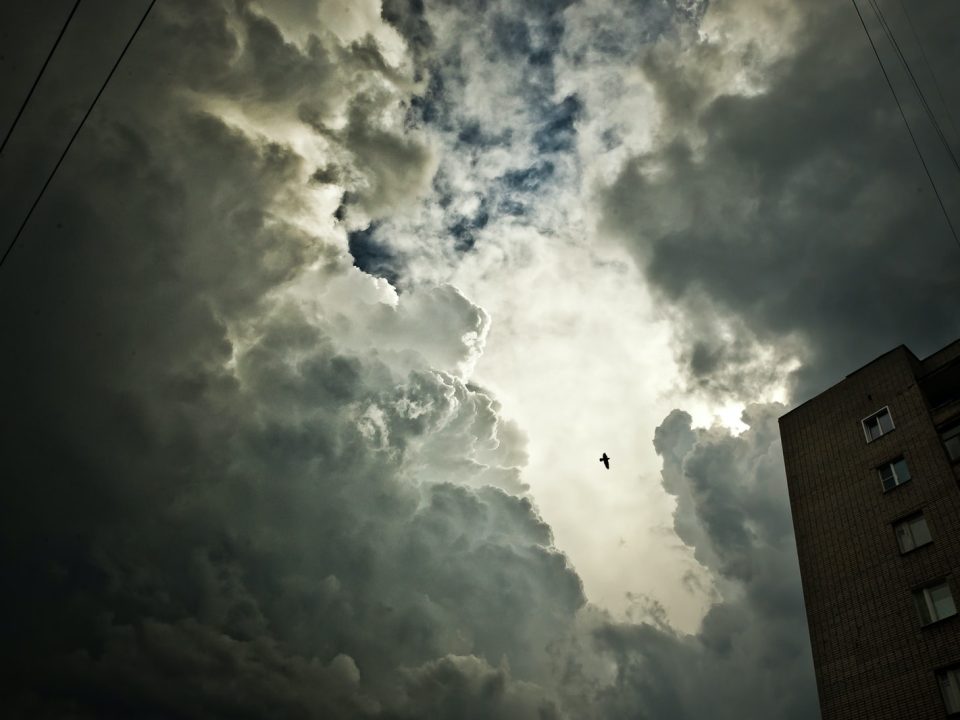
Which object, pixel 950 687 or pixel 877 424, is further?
pixel 877 424

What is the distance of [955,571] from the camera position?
22.4 m

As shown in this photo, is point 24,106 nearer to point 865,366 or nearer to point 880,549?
point 880,549

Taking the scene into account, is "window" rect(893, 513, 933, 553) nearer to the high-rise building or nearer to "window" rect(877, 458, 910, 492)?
the high-rise building

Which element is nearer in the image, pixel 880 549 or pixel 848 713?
pixel 848 713

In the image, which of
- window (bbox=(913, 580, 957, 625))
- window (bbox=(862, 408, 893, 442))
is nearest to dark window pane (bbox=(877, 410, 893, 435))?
window (bbox=(862, 408, 893, 442))

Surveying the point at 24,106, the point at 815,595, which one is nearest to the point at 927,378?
the point at 815,595

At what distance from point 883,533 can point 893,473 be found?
9.05ft

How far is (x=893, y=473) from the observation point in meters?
27.0

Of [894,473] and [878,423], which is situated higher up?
[878,423]

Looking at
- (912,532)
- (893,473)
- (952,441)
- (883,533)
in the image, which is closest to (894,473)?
(893,473)

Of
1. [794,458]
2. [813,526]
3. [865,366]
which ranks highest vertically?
[865,366]

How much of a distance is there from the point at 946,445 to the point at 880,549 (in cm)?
502

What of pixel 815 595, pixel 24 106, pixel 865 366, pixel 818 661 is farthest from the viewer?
pixel 865 366

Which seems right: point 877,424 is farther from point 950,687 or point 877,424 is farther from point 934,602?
point 950,687
